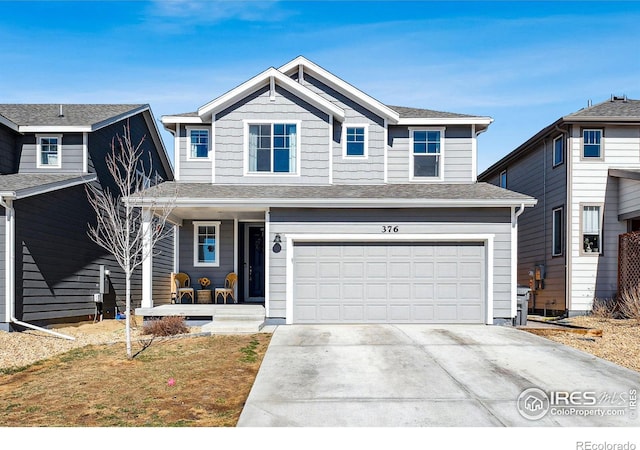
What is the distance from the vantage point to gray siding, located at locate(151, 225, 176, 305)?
1786 centimetres

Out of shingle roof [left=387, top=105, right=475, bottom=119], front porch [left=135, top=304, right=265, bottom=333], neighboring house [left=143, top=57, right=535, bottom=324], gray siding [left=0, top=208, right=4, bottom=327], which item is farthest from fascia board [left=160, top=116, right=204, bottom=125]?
shingle roof [left=387, top=105, right=475, bottom=119]

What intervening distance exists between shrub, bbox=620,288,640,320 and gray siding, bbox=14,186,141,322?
49.5ft

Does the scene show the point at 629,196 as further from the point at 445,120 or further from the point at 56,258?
the point at 56,258

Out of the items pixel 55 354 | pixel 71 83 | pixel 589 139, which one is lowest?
pixel 55 354

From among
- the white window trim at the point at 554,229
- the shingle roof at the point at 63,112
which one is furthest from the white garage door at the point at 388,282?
the shingle roof at the point at 63,112

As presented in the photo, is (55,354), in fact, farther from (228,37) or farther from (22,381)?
(228,37)

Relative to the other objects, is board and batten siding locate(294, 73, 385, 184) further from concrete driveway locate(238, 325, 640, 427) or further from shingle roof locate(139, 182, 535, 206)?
concrete driveway locate(238, 325, 640, 427)

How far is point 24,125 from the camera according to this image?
1583 centimetres

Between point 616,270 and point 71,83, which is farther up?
point 71,83

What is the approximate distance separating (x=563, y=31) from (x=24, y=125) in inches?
618

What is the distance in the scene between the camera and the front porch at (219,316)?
12.1 m

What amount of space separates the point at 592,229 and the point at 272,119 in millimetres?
10309

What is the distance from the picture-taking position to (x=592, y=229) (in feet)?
53.3

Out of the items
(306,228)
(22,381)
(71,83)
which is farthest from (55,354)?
(71,83)
